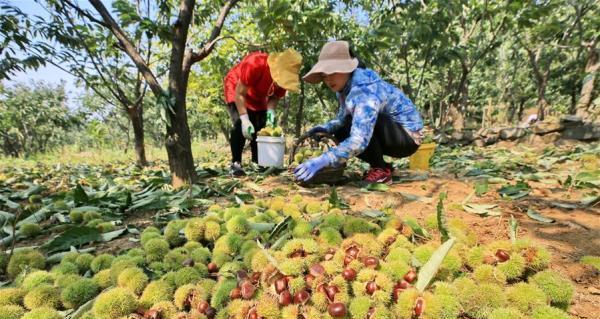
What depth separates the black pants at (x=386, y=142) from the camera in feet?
9.66

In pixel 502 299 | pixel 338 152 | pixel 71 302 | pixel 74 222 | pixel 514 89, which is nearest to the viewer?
pixel 502 299

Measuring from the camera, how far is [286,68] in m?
3.59

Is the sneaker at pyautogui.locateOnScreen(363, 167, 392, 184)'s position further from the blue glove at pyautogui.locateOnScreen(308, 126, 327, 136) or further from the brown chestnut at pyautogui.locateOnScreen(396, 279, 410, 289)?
the brown chestnut at pyautogui.locateOnScreen(396, 279, 410, 289)

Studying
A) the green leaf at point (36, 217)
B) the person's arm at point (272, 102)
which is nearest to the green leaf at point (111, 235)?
the green leaf at point (36, 217)

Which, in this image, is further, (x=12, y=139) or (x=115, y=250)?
(x=12, y=139)

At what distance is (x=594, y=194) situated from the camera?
2.10 m

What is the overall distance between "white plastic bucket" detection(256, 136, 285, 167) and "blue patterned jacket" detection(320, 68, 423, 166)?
1.63 ft

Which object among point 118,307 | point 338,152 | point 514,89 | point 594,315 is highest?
point 514,89

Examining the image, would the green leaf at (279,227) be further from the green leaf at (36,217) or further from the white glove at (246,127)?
the white glove at (246,127)

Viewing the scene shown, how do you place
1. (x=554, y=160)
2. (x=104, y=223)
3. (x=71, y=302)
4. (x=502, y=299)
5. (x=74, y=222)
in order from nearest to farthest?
(x=502, y=299)
(x=71, y=302)
(x=104, y=223)
(x=74, y=222)
(x=554, y=160)

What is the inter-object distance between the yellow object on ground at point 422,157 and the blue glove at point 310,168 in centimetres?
157

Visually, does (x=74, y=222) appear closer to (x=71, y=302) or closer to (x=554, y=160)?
(x=71, y=302)

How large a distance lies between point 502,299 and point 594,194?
5.59ft

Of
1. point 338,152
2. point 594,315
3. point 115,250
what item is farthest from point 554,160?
point 115,250
